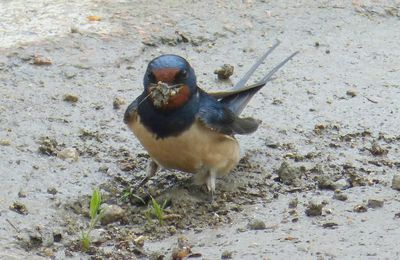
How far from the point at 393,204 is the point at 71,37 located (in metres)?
2.18

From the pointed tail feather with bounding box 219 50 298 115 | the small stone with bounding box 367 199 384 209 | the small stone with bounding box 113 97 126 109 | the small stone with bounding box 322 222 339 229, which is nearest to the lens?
the small stone with bounding box 322 222 339 229

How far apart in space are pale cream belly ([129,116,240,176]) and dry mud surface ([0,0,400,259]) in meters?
0.13

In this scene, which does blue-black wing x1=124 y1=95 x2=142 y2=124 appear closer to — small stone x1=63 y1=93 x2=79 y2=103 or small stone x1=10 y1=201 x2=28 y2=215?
small stone x1=10 y1=201 x2=28 y2=215

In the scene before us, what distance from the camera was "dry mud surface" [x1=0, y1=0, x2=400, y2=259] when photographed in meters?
4.13

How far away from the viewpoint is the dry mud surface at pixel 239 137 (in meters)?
4.13

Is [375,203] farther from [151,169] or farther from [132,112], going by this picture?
[132,112]

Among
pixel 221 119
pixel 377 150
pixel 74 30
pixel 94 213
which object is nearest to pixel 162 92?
pixel 221 119

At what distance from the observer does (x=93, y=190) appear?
14.9 ft

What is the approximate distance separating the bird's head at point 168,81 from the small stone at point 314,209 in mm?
669

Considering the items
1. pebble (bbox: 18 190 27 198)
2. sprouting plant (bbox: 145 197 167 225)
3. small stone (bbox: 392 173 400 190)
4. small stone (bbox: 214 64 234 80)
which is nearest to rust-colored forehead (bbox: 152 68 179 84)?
sprouting plant (bbox: 145 197 167 225)

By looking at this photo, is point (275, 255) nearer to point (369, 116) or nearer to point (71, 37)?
point (369, 116)

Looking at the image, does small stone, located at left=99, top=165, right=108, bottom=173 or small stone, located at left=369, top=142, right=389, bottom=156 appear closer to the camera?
small stone, located at left=99, top=165, right=108, bottom=173

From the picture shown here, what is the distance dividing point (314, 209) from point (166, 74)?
0.78 metres

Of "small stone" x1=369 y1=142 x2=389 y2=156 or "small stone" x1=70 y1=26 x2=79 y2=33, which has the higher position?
"small stone" x1=369 y1=142 x2=389 y2=156
